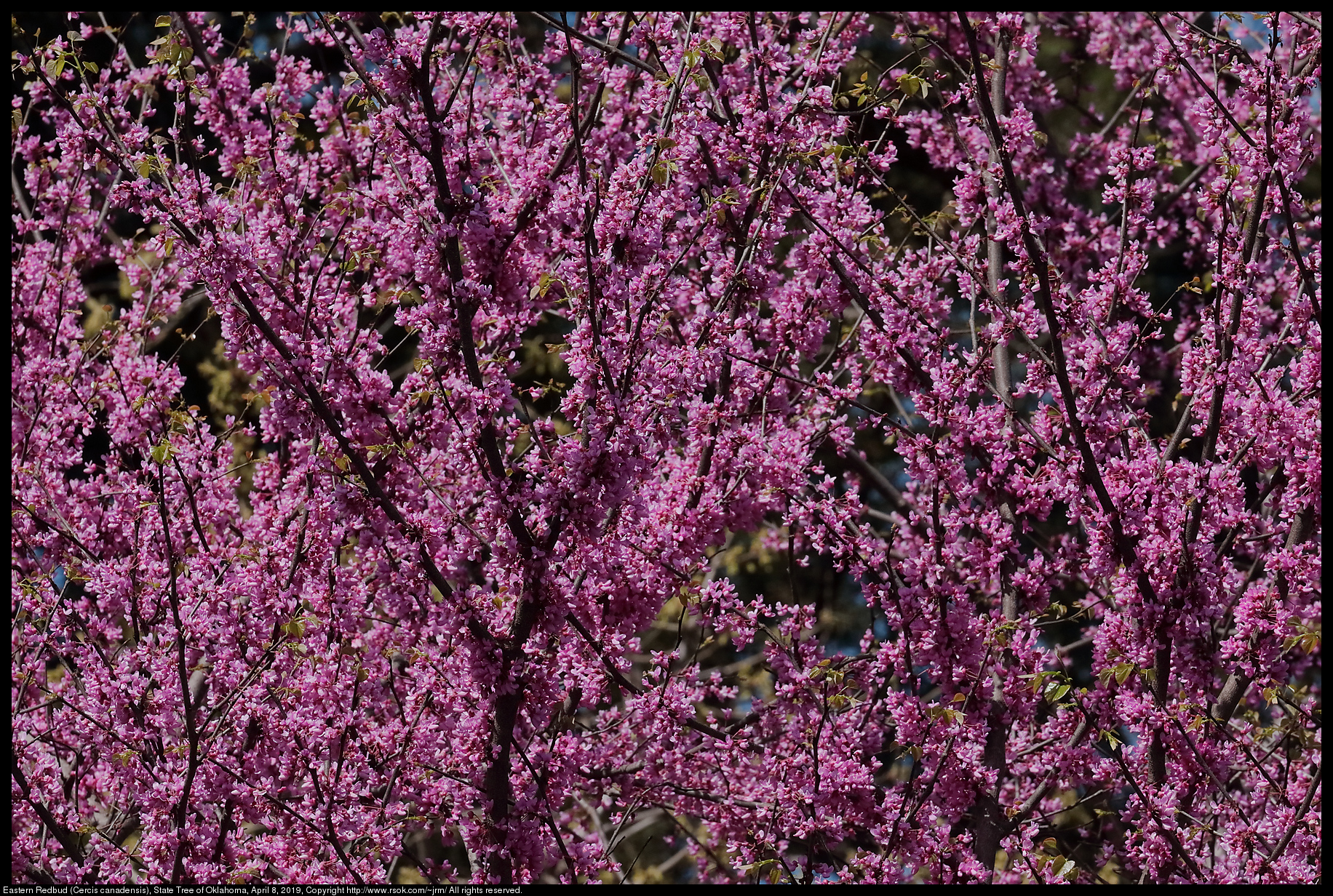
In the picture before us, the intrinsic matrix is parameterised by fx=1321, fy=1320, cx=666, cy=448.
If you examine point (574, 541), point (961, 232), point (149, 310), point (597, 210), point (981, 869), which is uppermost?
point (961, 232)

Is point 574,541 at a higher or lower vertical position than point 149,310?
lower

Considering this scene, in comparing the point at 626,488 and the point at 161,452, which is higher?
the point at 161,452

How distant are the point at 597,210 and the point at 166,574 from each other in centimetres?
245

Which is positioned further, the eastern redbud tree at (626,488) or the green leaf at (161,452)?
the eastern redbud tree at (626,488)

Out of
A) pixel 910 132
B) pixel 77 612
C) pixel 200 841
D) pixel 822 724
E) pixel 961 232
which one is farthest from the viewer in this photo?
pixel 961 232

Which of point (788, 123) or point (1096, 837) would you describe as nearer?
point (788, 123)

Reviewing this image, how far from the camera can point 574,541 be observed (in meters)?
4.79

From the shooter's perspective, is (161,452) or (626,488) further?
(626,488)

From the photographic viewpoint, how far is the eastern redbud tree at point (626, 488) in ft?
15.3

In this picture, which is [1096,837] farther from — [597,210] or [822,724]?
[597,210]

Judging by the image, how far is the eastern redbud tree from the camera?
4652 millimetres

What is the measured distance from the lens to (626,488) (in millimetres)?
4504

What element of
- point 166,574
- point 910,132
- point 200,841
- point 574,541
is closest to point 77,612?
point 166,574

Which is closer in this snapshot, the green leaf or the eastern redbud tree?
the green leaf
